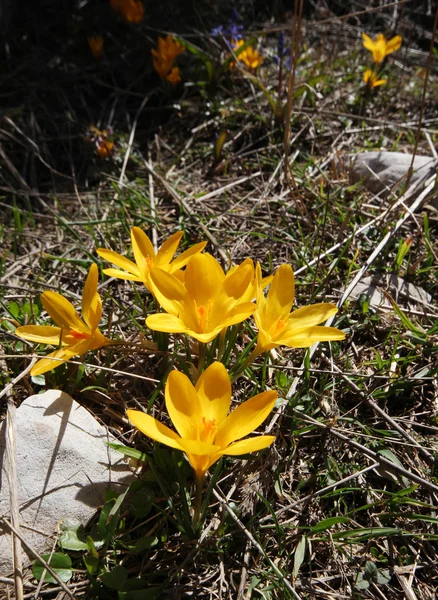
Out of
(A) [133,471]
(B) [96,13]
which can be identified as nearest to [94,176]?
(B) [96,13]

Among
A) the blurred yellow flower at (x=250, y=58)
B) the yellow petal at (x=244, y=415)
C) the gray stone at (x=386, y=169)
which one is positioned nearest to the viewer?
the yellow petal at (x=244, y=415)

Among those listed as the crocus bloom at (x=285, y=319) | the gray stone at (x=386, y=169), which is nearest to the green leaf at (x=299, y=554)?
the crocus bloom at (x=285, y=319)

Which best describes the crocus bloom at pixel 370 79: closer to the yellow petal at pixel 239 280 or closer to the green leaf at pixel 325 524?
the yellow petal at pixel 239 280

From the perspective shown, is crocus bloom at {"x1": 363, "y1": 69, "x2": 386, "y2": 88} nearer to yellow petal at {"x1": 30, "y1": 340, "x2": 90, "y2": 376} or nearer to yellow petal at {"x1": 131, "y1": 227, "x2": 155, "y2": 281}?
yellow petal at {"x1": 131, "y1": 227, "x2": 155, "y2": 281}

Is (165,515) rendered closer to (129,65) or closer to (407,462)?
(407,462)

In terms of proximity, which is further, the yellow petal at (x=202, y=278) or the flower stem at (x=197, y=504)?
the yellow petal at (x=202, y=278)

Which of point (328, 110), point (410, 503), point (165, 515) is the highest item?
point (328, 110)
